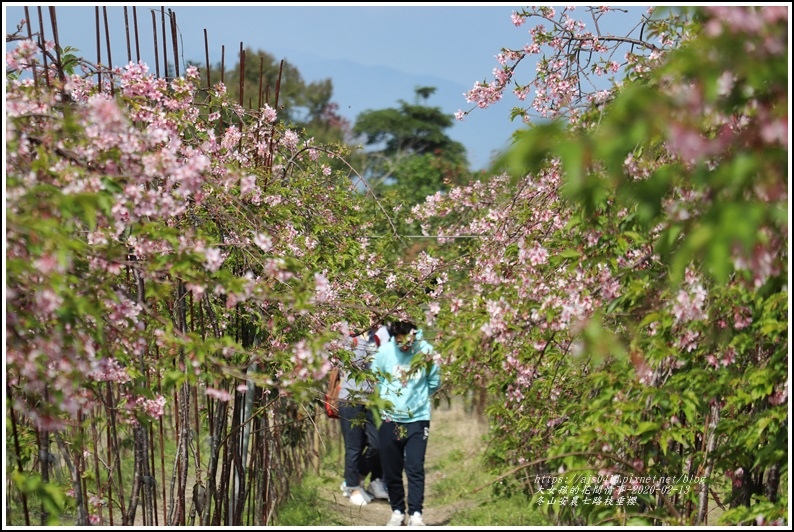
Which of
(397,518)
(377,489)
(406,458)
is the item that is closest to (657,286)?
(406,458)

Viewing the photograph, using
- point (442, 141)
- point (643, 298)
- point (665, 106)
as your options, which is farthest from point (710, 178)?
point (442, 141)

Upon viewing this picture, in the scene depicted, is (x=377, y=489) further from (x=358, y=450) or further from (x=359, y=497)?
(x=358, y=450)

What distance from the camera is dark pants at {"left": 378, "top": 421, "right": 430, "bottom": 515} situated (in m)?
5.67

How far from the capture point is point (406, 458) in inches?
227

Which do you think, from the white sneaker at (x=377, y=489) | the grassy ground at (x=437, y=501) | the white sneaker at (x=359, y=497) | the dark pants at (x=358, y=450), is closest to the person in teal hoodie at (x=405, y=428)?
A: the grassy ground at (x=437, y=501)

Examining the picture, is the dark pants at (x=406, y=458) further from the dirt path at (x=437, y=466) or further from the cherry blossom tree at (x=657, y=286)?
the cherry blossom tree at (x=657, y=286)

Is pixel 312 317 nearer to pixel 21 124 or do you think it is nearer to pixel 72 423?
pixel 72 423

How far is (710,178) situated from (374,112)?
155 ft

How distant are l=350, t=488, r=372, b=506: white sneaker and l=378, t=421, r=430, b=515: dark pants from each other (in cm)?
138

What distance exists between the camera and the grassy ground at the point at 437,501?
6.71m

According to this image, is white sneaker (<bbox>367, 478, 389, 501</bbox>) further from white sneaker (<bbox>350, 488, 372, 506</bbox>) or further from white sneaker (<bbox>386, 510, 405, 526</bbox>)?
white sneaker (<bbox>386, 510, 405, 526</bbox>)

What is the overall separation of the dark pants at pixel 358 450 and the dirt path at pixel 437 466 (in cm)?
24

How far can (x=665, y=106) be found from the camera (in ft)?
5.28

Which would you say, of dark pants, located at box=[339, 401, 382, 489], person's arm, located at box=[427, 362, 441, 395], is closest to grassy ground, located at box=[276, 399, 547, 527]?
dark pants, located at box=[339, 401, 382, 489]
